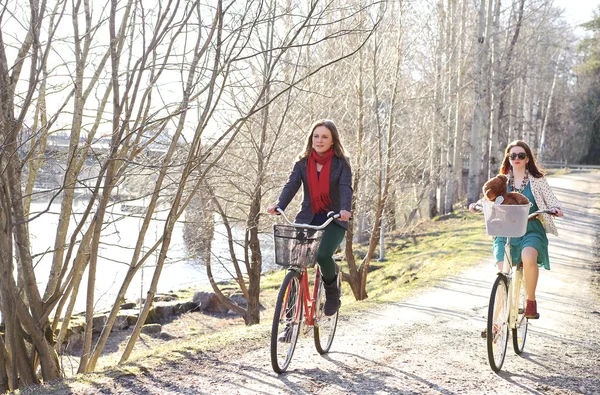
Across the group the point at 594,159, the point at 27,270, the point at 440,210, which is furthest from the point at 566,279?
the point at 594,159

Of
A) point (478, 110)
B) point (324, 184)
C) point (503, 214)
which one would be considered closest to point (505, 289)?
point (503, 214)

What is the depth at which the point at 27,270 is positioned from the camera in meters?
6.09

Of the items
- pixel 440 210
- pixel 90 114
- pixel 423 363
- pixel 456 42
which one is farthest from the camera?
pixel 440 210

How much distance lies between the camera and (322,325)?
5730 mm

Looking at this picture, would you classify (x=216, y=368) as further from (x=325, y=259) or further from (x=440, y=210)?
(x=440, y=210)

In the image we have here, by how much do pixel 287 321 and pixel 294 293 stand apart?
208 millimetres

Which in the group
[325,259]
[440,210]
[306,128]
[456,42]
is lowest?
[440,210]

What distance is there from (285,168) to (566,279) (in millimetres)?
4957

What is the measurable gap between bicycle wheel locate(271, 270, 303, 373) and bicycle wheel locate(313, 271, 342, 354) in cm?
33

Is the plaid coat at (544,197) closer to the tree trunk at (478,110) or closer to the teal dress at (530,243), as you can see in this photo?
the teal dress at (530,243)

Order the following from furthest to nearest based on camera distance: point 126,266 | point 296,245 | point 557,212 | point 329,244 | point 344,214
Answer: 1. point 126,266
2. point 557,212
3. point 329,244
4. point 344,214
5. point 296,245

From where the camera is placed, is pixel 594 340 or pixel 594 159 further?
pixel 594 159

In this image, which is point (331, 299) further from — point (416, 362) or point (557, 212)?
point (557, 212)

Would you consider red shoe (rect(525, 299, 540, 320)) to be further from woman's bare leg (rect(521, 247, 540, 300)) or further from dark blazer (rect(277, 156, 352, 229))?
dark blazer (rect(277, 156, 352, 229))
